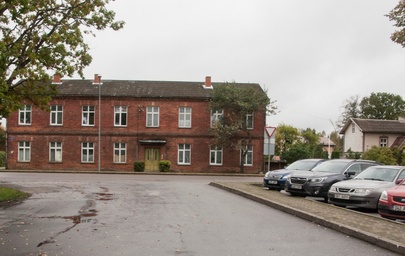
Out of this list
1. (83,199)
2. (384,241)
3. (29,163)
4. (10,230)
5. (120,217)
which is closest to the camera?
(384,241)

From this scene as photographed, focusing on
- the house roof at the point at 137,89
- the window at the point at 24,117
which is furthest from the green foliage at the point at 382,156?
the window at the point at 24,117

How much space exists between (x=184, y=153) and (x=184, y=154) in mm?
100

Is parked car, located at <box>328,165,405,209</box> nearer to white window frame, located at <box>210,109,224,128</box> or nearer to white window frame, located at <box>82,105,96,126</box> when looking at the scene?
white window frame, located at <box>210,109,224,128</box>

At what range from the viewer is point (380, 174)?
1504cm

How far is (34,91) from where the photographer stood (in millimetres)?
16859

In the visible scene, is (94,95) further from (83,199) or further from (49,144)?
(83,199)

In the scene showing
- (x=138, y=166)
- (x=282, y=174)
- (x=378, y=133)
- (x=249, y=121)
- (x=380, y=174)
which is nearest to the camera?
(x=380, y=174)

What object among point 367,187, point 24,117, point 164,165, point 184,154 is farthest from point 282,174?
point 24,117

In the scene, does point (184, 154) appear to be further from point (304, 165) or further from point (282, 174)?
point (282, 174)

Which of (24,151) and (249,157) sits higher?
(24,151)

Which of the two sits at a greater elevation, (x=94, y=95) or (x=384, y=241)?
(x=94, y=95)

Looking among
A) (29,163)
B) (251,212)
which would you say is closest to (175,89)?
(29,163)

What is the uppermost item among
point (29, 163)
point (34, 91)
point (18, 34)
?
point (18, 34)

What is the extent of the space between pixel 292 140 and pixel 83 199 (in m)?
77.8
